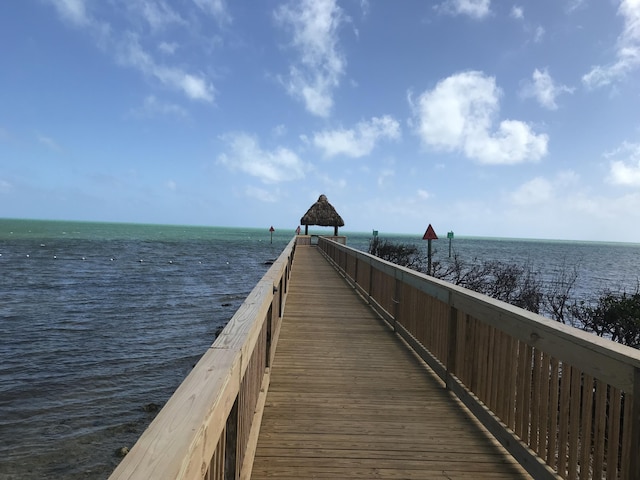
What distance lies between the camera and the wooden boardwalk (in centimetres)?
305

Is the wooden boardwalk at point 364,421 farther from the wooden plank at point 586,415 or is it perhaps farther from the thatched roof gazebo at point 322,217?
the thatched roof gazebo at point 322,217

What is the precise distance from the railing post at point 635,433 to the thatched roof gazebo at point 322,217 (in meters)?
35.8

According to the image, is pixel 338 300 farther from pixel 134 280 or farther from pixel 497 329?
pixel 134 280

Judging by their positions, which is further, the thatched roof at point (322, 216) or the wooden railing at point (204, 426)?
the thatched roof at point (322, 216)

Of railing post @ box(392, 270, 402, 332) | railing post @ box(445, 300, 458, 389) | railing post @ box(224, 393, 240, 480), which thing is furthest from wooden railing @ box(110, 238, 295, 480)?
railing post @ box(392, 270, 402, 332)

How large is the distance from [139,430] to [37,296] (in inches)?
633

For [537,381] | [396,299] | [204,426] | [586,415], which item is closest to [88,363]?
[396,299]

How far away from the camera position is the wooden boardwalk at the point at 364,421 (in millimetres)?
3055

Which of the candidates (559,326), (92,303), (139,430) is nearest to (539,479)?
(559,326)

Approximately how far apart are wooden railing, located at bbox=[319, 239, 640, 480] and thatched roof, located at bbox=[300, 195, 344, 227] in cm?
3248

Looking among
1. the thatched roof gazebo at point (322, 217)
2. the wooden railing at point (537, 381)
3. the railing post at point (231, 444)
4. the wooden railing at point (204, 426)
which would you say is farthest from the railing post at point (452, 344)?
the thatched roof gazebo at point (322, 217)

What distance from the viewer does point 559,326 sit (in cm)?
268

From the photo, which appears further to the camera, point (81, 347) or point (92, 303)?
point (92, 303)

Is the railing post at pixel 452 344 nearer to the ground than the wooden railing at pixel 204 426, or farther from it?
nearer to the ground
